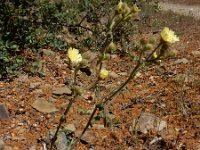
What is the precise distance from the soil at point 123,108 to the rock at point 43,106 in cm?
6

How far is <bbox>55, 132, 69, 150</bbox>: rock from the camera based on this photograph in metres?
5.31

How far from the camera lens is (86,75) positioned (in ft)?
25.4

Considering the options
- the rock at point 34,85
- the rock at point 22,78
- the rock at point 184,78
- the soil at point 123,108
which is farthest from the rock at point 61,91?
the rock at point 184,78

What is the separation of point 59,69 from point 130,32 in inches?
110

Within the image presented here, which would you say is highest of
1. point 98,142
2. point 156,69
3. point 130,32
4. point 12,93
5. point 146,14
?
point 146,14

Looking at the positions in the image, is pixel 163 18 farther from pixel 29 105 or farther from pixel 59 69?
pixel 29 105

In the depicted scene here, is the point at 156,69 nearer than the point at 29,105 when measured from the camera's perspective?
No

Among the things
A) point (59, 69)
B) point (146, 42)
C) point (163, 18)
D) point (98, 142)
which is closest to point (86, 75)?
point (59, 69)

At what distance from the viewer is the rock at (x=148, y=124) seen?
18.3 feet

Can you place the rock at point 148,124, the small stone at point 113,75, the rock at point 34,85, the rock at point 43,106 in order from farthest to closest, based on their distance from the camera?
Answer: the small stone at point 113,75 < the rock at point 34,85 < the rock at point 43,106 < the rock at point 148,124

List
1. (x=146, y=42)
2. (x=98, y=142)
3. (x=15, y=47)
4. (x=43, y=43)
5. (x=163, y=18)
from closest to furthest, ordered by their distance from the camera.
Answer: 1. (x=146, y=42)
2. (x=98, y=142)
3. (x=15, y=47)
4. (x=43, y=43)
5. (x=163, y=18)

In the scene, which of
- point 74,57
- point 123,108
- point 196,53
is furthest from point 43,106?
point 196,53

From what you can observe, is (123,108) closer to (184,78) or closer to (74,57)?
(184,78)

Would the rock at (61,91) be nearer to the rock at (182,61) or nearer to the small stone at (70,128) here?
the small stone at (70,128)
